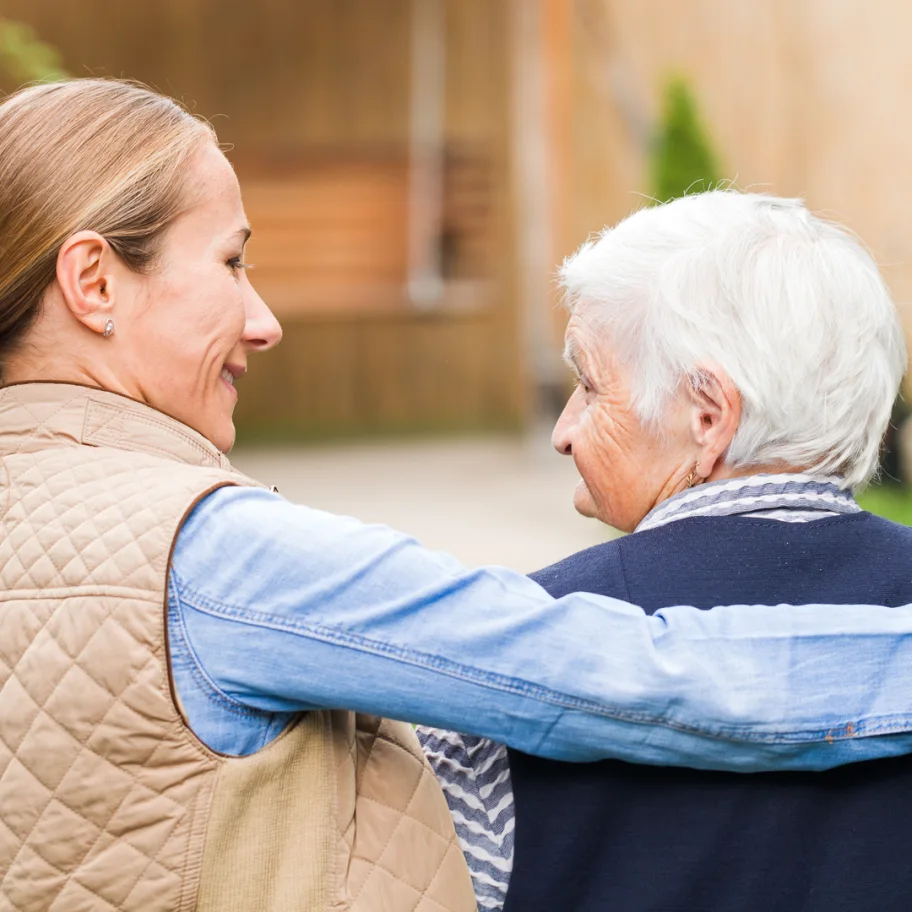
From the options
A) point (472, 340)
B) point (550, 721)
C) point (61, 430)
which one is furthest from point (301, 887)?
point (472, 340)

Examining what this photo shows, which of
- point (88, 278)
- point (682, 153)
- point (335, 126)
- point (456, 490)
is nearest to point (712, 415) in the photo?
point (88, 278)

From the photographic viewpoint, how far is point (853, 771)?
1407mm

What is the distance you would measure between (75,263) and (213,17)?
38.3 feet

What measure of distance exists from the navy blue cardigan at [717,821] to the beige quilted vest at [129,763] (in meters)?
0.19

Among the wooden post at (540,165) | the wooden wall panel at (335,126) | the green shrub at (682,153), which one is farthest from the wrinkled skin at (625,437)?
the wooden wall panel at (335,126)

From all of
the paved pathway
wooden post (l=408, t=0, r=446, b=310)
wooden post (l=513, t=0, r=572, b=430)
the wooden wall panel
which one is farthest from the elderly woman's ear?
wooden post (l=408, t=0, r=446, b=310)

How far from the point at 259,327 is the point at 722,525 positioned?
64 centimetres

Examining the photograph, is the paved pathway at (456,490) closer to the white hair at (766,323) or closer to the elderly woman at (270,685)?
the white hair at (766,323)

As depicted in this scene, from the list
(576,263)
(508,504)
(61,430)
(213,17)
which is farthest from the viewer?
(213,17)

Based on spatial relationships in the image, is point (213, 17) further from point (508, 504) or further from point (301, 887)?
point (301, 887)

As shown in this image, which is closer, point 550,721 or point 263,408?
point 550,721

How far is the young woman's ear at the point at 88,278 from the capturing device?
1394mm

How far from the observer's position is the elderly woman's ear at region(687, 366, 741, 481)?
4.93 ft

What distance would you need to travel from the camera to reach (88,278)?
55.9 inches
